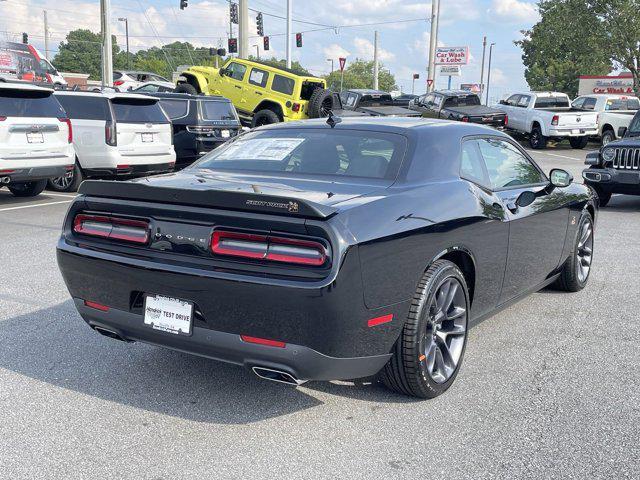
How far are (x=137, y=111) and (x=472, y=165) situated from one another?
30.0 feet

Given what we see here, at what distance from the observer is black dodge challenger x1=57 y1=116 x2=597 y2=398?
326 centimetres

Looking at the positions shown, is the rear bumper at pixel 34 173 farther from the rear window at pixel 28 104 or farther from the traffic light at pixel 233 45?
the traffic light at pixel 233 45

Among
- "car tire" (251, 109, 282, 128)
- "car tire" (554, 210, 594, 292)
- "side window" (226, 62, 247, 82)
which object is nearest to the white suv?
"car tire" (554, 210, 594, 292)

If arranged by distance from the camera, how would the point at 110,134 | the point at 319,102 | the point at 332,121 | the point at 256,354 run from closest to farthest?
the point at 256,354, the point at 332,121, the point at 110,134, the point at 319,102

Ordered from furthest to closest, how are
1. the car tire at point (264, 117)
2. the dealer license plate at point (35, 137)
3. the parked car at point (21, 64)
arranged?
the car tire at point (264, 117), the parked car at point (21, 64), the dealer license plate at point (35, 137)

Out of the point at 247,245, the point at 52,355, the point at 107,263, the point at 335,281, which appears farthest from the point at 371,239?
the point at 52,355

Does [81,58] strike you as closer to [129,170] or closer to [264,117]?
[264,117]

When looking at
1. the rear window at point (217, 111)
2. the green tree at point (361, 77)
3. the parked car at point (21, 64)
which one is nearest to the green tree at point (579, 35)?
the rear window at point (217, 111)

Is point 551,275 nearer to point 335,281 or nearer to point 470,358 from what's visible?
point 470,358

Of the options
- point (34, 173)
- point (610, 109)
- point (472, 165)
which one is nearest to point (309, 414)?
point (472, 165)

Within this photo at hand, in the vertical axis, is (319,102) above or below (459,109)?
above

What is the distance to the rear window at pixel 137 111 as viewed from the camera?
12367 mm

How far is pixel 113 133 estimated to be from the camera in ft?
39.7

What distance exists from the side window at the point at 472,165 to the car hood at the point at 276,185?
29.2 inches
